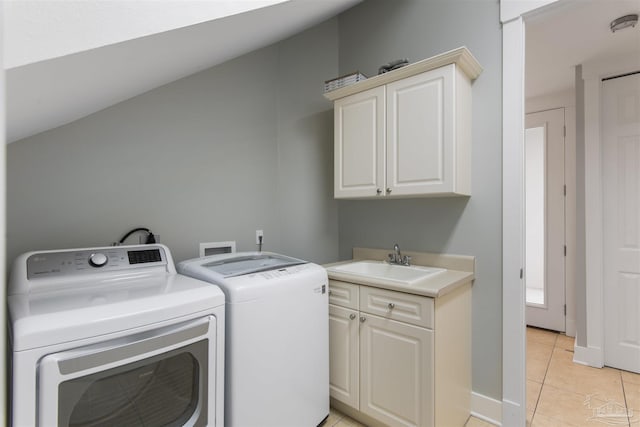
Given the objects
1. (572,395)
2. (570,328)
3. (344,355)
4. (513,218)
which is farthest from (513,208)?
(570,328)

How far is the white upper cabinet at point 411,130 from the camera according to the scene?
1665mm

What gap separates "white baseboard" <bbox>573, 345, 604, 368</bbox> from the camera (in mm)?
2414

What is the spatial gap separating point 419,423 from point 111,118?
2161mm

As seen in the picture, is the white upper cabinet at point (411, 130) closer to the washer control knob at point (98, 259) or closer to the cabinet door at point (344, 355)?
the cabinet door at point (344, 355)

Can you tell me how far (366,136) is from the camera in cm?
200

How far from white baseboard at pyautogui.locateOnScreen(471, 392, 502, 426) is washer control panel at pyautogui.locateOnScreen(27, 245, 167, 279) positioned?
1.93m

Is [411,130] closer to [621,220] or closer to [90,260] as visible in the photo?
[90,260]

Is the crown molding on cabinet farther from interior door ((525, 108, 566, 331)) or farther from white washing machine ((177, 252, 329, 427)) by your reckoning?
interior door ((525, 108, 566, 331))

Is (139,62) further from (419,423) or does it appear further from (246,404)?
(419,423)

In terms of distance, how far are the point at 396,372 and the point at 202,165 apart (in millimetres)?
1643

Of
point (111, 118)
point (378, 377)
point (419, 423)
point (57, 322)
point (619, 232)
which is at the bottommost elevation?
point (419, 423)

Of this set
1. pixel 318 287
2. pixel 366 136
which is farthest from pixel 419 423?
pixel 366 136

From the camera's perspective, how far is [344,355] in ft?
5.81

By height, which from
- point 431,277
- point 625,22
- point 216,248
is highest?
point 625,22
